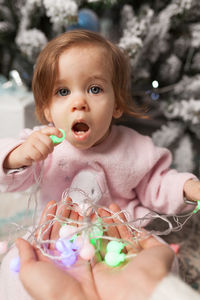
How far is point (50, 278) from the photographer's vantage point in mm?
434

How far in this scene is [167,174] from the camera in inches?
32.1

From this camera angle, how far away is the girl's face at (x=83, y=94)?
2.16ft

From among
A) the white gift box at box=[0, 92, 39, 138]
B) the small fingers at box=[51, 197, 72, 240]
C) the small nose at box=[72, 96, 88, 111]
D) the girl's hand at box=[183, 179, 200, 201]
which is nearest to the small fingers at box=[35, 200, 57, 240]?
the small fingers at box=[51, 197, 72, 240]

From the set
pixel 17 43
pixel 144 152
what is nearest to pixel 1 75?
pixel 17 43

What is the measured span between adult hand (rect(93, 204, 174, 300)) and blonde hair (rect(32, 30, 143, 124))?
0.40m

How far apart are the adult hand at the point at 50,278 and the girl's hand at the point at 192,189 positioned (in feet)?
1.03

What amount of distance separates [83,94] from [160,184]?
1.13 feet

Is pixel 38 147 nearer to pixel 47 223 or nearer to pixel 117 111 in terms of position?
pixel 47 223

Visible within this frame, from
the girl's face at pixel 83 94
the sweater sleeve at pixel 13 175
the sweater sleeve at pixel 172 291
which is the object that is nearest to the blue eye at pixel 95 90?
the girl's face at pixel 83 94

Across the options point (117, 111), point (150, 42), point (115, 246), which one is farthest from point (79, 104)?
point (150, 42)

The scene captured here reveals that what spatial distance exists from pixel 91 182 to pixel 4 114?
1.64 feet

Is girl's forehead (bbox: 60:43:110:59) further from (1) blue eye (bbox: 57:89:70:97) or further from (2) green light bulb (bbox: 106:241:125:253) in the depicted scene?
(2) green light bulb (bbox: 106:241:125:253)

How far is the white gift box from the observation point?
3.49ft

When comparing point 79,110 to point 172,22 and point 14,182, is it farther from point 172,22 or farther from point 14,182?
point 172,22
